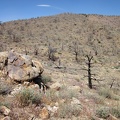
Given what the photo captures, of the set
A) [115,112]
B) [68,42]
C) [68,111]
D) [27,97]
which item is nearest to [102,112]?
[115,112]

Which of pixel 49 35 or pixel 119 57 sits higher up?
pixel 49 35

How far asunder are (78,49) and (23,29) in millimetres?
18849

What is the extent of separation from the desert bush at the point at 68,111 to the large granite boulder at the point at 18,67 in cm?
310

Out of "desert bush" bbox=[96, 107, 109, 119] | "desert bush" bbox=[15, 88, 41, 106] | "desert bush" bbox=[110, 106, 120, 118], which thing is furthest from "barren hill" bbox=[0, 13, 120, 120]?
"desert bush" bbox=[15, 88, 41, 106]

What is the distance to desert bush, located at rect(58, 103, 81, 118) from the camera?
24.4ft

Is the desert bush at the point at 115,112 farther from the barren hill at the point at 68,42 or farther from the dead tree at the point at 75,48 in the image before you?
the dead tree at the point at 75,48

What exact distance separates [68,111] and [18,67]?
409cm

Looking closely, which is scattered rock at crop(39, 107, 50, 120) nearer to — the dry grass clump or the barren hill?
the dry grass clump

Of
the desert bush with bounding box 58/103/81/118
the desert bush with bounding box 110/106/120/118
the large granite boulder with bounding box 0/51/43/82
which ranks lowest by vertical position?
the desert bush with bounding box 110/106/120/118

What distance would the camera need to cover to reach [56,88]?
10.9m

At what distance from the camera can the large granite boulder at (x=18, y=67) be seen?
33.9ft

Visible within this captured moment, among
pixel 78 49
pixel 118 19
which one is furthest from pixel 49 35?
pixel 118 19

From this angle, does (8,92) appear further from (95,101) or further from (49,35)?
(49,35)

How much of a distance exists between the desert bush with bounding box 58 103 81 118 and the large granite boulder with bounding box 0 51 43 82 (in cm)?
310
